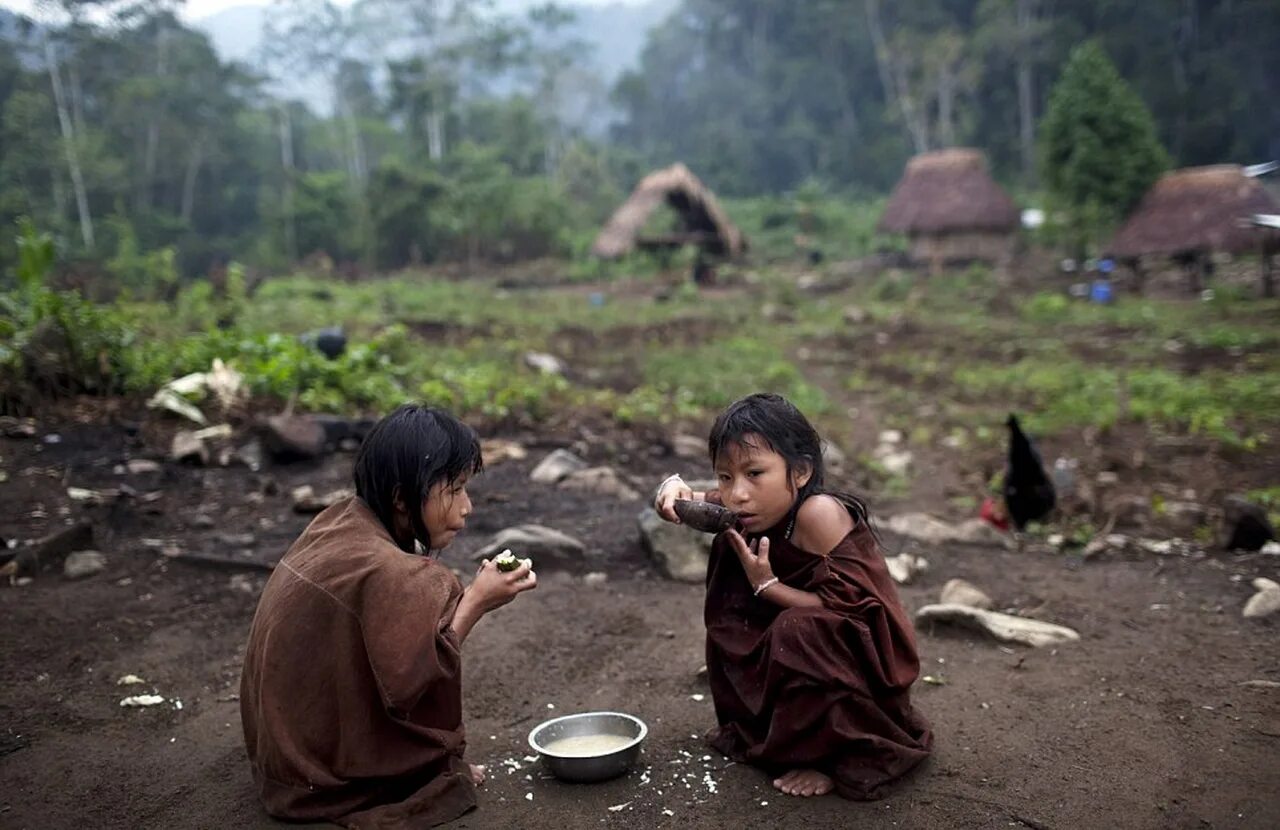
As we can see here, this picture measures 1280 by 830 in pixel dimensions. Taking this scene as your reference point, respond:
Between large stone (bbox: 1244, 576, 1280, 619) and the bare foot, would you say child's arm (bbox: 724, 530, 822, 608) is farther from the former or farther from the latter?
large stone (bbox: 1244, 576, 1280, 619)

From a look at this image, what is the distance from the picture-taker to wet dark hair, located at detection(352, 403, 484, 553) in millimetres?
2553

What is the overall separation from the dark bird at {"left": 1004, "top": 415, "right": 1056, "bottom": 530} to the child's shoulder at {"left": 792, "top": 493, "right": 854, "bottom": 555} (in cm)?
384

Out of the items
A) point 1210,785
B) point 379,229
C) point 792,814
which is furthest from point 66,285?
point 379,229

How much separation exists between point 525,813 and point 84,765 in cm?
151

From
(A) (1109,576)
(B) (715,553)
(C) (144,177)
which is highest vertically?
(C) (144,177)

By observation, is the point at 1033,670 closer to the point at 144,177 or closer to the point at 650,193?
the point at 650,193

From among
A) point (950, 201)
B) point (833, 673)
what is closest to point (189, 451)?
point (833, 673)

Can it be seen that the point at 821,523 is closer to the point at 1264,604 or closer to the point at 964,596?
the point at 964,596

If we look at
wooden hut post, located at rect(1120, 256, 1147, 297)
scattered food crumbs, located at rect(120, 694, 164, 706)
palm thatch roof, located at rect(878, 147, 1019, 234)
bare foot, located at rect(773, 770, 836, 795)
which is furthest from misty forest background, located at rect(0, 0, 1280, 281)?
bare foot, located at rect(773, 770, 836, 795)

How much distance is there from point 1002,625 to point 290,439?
4.77 metres

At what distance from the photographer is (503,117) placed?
1556 inches

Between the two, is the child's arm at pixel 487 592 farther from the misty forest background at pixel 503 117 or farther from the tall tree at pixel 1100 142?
the tall tree at pixel 1100 142

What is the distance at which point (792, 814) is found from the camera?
105 inches

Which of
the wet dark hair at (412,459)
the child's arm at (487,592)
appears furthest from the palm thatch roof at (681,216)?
the child's arm at (487,592)
